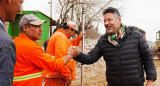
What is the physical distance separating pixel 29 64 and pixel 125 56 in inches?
56.1

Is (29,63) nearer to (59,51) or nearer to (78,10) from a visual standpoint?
(59,51)

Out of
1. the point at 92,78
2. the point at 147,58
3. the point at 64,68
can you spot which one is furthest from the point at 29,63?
the point at 92,78

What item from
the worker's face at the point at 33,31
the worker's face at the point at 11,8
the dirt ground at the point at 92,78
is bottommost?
the dirt ground at the point at 92,78

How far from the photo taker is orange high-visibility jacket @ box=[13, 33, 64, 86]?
77.3 inches

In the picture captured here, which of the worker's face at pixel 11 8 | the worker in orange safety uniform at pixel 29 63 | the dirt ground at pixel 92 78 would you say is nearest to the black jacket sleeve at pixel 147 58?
the worker in orange safety uniform at pixel 29 63

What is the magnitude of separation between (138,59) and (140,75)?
251mm

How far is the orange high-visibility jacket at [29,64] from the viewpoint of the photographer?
1.96 m

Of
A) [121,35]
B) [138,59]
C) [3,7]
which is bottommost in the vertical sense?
[138,59]

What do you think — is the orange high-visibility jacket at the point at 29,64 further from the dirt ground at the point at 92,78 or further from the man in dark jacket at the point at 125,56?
the dirt ground at the point at 92,78

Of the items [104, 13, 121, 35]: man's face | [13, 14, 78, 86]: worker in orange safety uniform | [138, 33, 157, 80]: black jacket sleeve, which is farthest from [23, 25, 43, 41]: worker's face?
[138, 33, 157, 80]: black jacket sleeve

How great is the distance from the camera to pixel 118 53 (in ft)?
7.84

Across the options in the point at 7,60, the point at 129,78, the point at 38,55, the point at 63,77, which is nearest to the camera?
the point at 7,60

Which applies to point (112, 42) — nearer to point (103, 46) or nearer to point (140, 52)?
point (103, 46)

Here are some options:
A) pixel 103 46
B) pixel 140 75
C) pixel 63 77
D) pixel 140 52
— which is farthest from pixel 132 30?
pixel 63 77
